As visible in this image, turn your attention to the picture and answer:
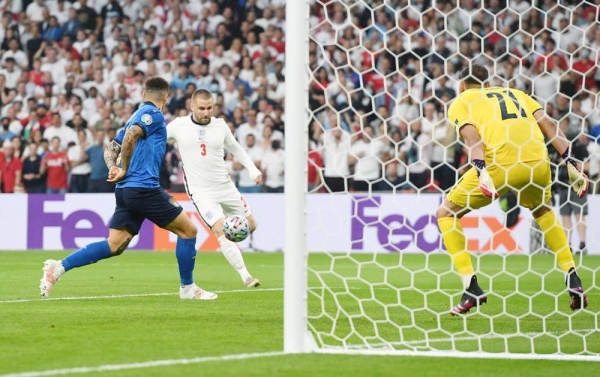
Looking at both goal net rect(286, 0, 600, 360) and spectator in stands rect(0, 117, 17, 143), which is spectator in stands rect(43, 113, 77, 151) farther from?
goal net rect(286, 0, 600, 360)

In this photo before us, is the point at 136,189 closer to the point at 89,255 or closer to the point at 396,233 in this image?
the point at 89,255

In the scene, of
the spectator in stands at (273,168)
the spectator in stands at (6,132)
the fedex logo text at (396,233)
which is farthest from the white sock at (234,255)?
the spectator in stands at (6,132)

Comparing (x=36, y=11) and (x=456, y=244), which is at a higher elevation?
(x=36, y=11)

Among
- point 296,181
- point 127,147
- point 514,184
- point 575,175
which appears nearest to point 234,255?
point 127,147

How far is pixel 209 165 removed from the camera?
405 inches

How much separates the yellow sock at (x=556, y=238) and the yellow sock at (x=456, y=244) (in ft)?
2.03

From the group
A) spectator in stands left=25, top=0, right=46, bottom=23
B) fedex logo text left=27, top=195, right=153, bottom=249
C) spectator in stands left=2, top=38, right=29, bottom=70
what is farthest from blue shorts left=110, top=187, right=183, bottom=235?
spectator in stands left=25, top=0, right=46, bottom=23

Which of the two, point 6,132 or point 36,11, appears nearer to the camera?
point 6,132

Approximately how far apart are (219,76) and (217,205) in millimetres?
9859

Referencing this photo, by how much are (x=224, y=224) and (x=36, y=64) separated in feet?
39.7

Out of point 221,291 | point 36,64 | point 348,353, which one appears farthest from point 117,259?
point 348,353

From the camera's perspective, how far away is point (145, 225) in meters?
17.3

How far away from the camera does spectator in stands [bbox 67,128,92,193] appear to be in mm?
18078

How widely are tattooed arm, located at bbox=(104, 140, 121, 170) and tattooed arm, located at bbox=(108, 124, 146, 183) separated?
235 mm
